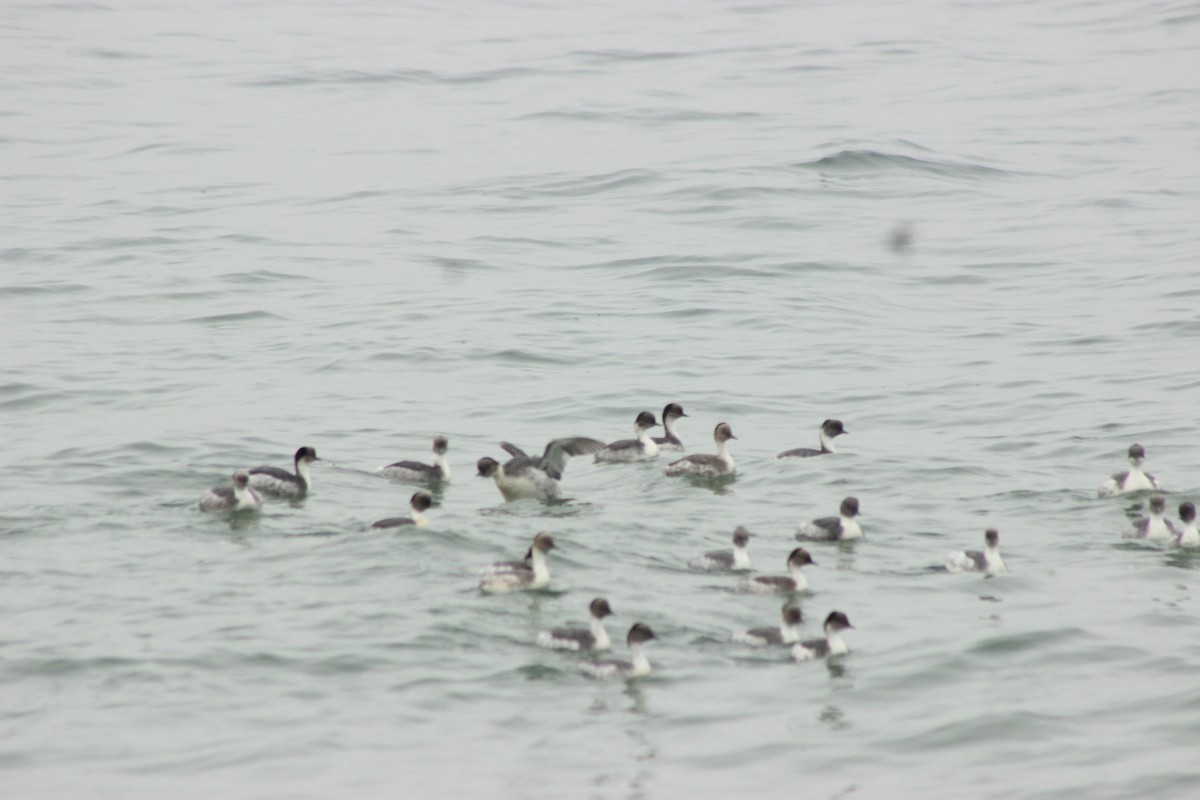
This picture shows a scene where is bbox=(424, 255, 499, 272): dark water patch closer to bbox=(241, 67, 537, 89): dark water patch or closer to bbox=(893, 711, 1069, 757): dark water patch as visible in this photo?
bbox=(241, 67, 537, 89): dark water patch

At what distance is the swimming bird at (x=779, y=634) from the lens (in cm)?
1300

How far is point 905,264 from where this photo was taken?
28.4 metres

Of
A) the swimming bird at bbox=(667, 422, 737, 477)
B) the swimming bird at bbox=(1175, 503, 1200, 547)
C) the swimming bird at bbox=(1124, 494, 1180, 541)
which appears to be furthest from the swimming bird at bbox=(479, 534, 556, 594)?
the swimming bird at bbox=(1175, 503, 1200, 547)

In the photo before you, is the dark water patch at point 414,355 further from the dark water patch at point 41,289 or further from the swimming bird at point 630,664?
the swimming bird at point 630,664

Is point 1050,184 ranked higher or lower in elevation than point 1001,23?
lower

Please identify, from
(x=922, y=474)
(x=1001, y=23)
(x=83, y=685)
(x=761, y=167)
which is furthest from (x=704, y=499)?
(x=1001, y=23)

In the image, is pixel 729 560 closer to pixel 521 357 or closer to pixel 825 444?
pixel 825 444

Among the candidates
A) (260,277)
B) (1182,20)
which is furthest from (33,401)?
(1182,20)

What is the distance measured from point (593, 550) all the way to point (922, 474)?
15.2 ft

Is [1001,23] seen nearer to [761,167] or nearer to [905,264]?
[761,167]

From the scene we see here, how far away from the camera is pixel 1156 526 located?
1564 cm

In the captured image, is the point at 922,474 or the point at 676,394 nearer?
the point at 922,474

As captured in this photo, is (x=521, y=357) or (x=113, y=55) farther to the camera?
(x=113, y=55)

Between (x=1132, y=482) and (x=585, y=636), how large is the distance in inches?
274
